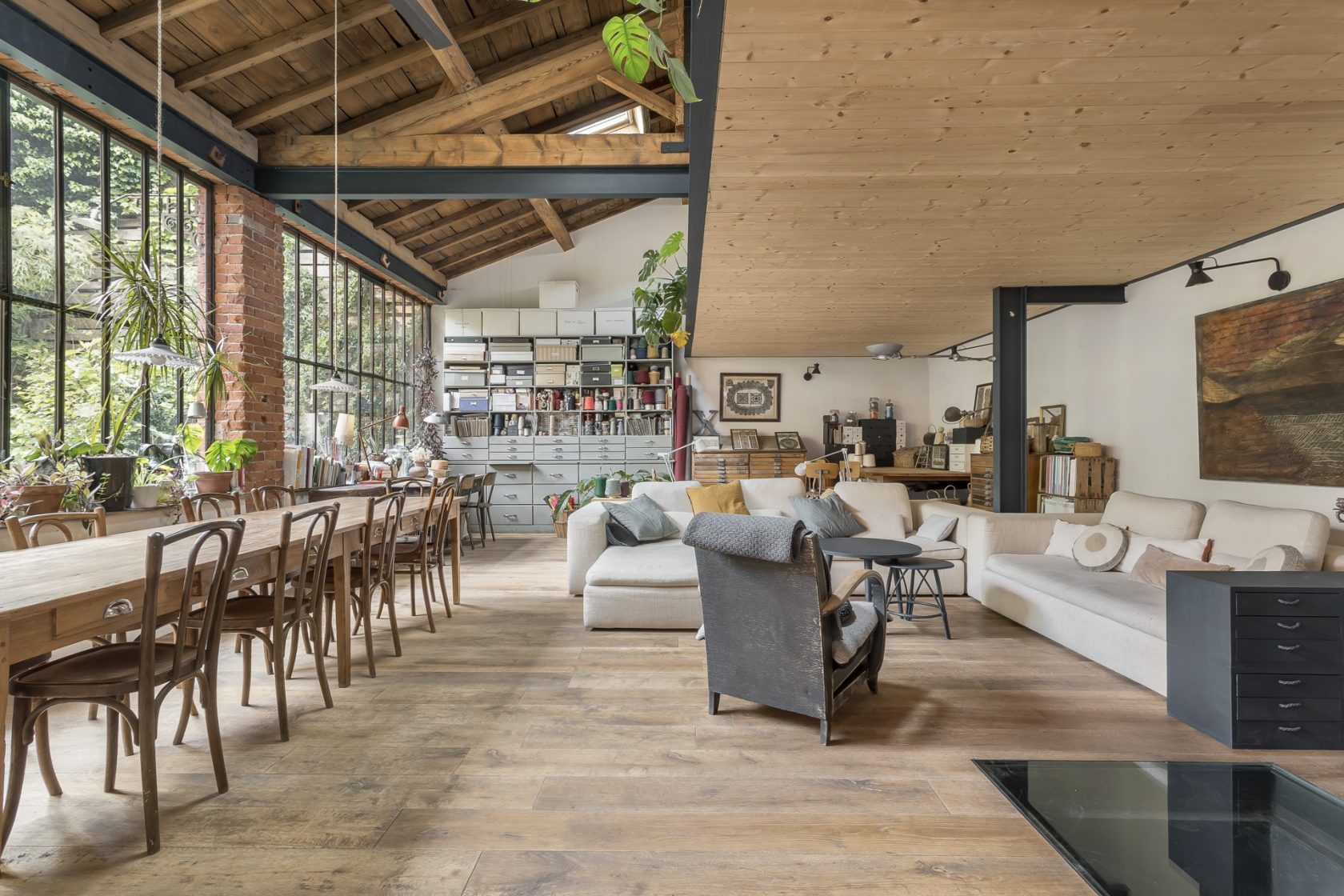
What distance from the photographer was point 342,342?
24.0 feet

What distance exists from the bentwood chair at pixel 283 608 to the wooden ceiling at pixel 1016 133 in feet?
7.67

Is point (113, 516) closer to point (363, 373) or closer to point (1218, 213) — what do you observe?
point (363, 373)

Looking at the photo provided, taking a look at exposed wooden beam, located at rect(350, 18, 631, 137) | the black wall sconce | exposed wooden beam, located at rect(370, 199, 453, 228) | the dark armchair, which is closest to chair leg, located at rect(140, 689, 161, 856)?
the dark armchair

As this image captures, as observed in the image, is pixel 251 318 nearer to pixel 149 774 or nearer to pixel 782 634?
pixel 149 774

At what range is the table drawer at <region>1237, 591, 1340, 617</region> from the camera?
8.46 feet

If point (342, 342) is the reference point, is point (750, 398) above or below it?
below

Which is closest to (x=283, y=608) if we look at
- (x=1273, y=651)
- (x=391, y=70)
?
(x=1273, y=651)

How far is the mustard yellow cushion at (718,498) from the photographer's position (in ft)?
18.1

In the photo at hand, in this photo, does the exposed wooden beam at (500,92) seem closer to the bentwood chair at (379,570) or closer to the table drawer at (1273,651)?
the bentwood chair at (379,570)

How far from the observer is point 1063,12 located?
203cm

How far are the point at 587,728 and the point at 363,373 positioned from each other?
6351 millimetres

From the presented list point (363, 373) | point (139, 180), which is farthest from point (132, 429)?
point (363, 373)

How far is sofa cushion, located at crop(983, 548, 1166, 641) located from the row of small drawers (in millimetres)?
5301

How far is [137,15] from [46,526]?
278 cm
